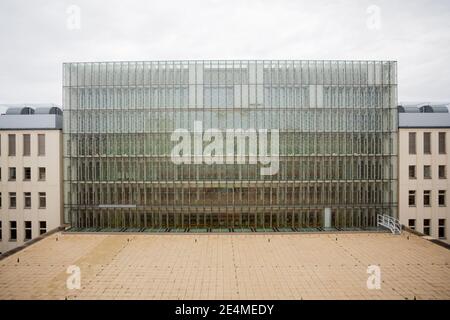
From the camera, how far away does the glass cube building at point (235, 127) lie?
28.6 meters

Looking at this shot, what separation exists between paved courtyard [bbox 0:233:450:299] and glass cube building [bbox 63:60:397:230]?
3.56m

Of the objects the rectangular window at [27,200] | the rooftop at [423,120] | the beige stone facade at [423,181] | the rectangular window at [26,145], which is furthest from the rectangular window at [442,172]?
the rectangular window at [27,200]

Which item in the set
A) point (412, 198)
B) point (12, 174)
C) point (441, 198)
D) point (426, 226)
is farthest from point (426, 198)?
point (12, 174)

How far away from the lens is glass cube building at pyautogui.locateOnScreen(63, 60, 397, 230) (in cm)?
2864

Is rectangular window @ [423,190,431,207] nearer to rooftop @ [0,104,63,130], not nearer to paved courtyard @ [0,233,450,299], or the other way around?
paved courtyard @ [0,233,450,299]

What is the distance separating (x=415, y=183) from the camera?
29203 mm

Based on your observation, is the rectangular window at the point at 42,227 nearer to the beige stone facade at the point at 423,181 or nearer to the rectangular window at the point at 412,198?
the beige stone facade at the point at 423,181

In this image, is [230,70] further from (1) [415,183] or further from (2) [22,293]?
(2) [22,293]

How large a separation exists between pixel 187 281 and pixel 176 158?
545 inches

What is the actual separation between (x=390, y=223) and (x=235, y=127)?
16.8 metres

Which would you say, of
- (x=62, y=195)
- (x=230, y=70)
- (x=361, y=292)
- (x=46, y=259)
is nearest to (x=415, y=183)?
(x=361, y=292)

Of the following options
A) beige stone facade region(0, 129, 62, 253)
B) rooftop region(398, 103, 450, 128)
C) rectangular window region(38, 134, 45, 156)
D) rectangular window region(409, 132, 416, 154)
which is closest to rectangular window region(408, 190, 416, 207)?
rectangular window region(409, 132, 416, 154)

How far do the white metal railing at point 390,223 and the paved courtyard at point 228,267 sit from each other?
72 centimetres

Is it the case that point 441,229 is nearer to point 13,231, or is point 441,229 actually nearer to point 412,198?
point 412,198
